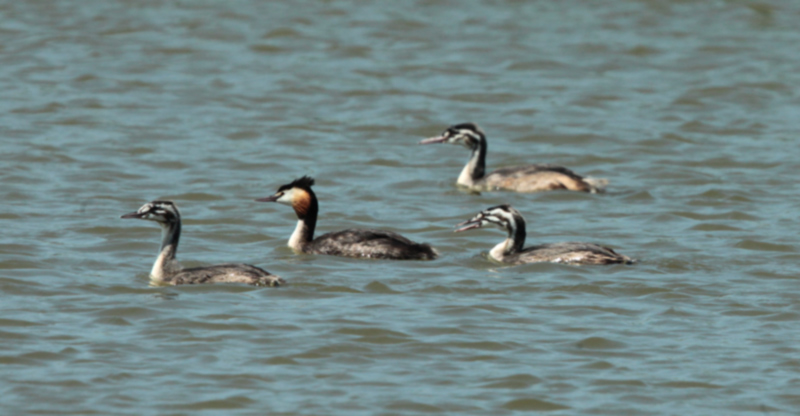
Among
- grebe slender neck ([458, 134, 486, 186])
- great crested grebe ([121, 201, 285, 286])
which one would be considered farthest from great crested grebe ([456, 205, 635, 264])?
grebe slender neck ([458, 134, 486, 186])

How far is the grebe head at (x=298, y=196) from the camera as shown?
15.7 m

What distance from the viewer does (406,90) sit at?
26.7 m

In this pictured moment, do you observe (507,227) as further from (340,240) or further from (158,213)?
(158,213)

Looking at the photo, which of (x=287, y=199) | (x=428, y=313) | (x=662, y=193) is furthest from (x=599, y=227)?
(x=428, y=313)

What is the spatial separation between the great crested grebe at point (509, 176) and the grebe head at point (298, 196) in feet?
14.4

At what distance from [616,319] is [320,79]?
51.1ft

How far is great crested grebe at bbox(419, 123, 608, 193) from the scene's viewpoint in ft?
63.2

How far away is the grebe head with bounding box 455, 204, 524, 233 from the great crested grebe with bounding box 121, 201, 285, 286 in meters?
2.77

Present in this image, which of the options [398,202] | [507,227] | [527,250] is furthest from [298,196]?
[398,202]

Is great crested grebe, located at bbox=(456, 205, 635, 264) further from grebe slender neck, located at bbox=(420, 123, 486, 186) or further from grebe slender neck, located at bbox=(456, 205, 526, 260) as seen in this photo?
grebe slender neck, located at bbox=(420, 123, 486, 186)

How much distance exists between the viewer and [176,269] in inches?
533

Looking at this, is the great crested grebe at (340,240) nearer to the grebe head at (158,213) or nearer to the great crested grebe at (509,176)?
the grebe head at (158,213)

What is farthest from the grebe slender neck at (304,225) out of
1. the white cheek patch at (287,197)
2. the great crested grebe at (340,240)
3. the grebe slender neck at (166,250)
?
the grebe slender neck at (166,250)

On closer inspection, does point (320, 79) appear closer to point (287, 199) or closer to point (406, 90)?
point (406, 90)
